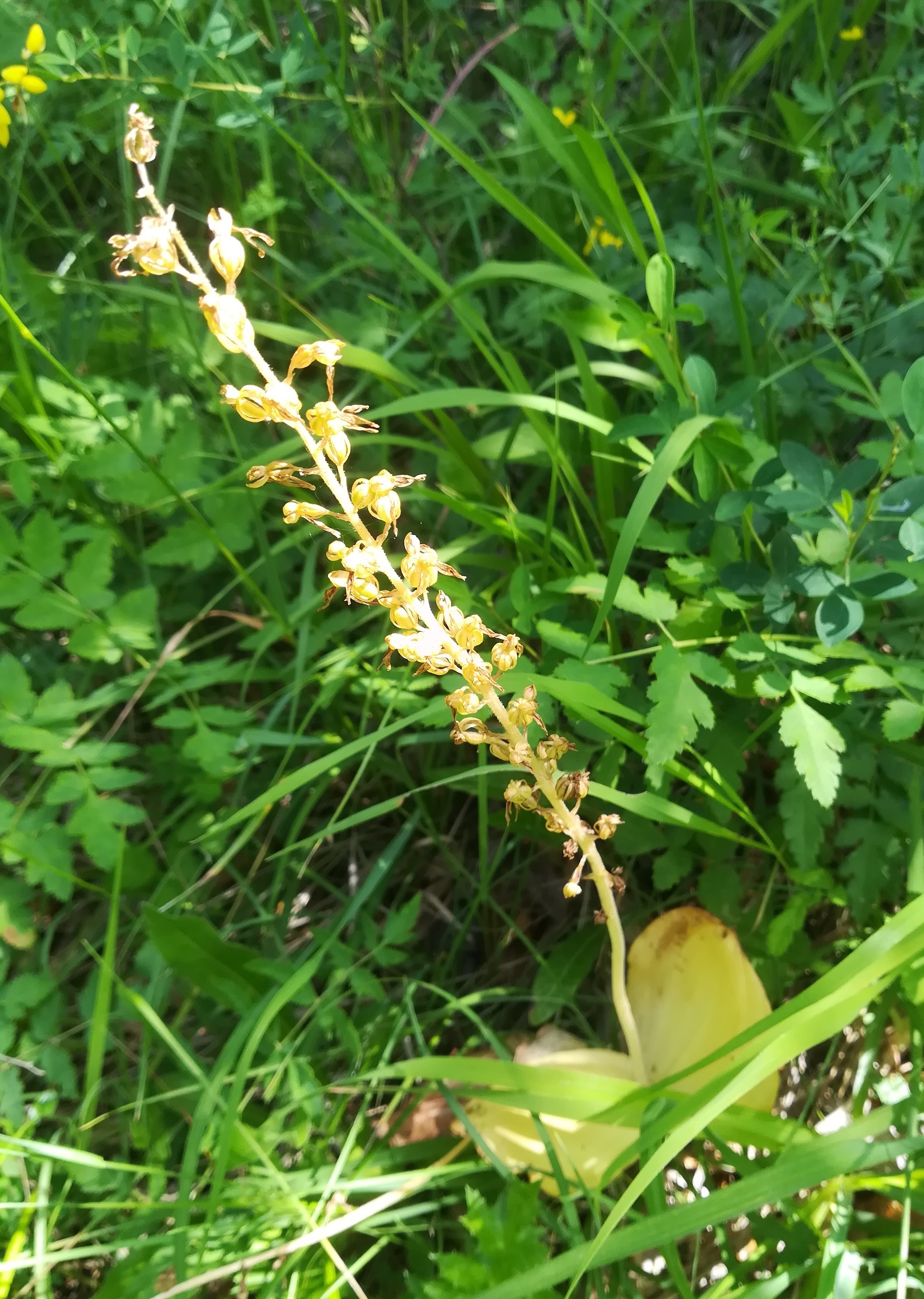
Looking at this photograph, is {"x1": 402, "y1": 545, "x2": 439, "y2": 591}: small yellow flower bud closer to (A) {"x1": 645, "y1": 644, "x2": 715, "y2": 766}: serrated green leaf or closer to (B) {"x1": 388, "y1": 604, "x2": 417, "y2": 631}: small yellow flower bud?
(B) {"x1": 388, "y1": 604, "x2": 417, "y2": 631}: small yellow flower bud

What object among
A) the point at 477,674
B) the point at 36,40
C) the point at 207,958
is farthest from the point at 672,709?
the point at 36,40

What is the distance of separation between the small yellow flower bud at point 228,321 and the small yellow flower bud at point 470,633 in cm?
30

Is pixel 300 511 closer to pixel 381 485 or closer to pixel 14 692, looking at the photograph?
pixel 381 485

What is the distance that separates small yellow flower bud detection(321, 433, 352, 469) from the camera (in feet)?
2.41

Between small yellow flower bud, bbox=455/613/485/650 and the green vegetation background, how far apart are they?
1.20ft

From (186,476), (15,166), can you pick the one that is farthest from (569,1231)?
(15,166)

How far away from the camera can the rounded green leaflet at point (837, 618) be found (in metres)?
1.09

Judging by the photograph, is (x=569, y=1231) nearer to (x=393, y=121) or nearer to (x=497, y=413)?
(x=497, y=413)

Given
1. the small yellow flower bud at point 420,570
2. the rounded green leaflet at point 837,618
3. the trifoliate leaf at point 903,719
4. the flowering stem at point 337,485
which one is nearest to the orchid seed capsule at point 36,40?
Answer: the flowering stem at point 337,485

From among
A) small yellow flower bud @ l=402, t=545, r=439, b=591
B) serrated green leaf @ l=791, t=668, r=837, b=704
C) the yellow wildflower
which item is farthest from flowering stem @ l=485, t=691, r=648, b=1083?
the yellow wildflower

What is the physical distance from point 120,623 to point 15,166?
3.86ft

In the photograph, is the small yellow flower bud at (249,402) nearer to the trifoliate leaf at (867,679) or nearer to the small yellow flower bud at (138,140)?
→ the small yellow flower bud at (138,140)

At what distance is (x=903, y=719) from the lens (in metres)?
1.09

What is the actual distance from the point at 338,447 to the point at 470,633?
20 cm
